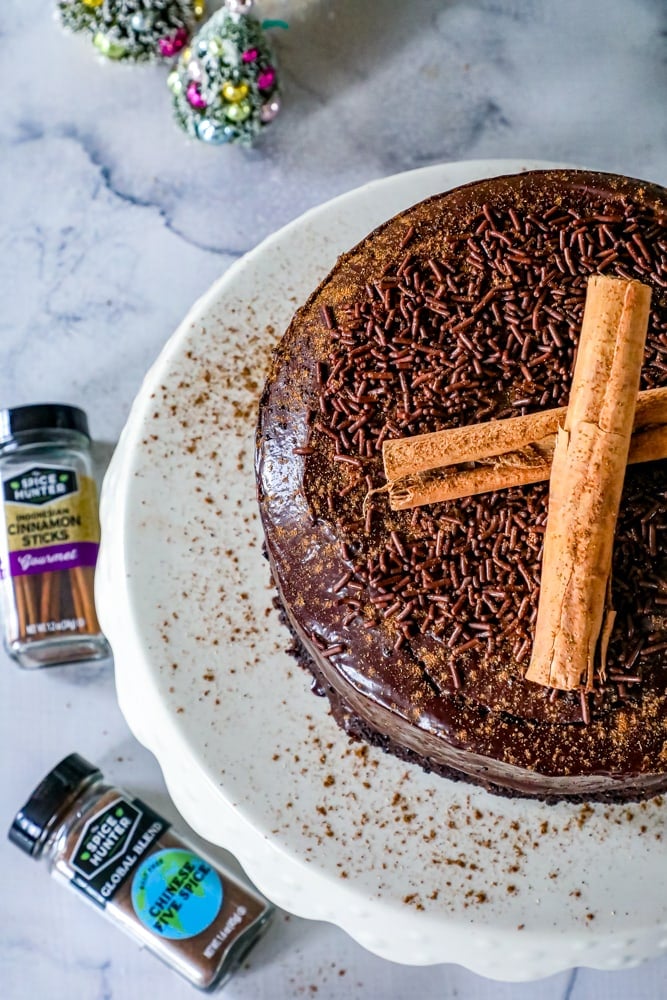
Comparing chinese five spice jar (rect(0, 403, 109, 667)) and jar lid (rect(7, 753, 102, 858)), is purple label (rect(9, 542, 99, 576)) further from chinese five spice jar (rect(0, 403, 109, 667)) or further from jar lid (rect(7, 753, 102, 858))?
jar lid (rect(7, 753, 102, 858))

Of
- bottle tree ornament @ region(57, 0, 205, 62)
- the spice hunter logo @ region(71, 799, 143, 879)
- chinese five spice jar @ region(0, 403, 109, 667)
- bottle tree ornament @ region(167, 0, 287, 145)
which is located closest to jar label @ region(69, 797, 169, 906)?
the spice hunter logo @ region(71, 799, 143, 879)

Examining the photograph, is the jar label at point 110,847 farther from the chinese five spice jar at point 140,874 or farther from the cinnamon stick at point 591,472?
the cinnamon stick at point 591,472

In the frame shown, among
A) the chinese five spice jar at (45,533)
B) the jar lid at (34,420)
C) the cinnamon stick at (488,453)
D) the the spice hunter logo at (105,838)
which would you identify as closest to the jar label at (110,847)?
the the spice hunter logo at (105,838)

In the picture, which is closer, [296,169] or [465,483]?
[465,483]

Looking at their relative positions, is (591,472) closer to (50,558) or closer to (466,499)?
(466,499)

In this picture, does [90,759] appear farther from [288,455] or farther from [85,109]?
[85,109]

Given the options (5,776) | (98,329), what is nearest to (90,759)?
(5,776)

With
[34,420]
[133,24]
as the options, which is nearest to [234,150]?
[133,24]
